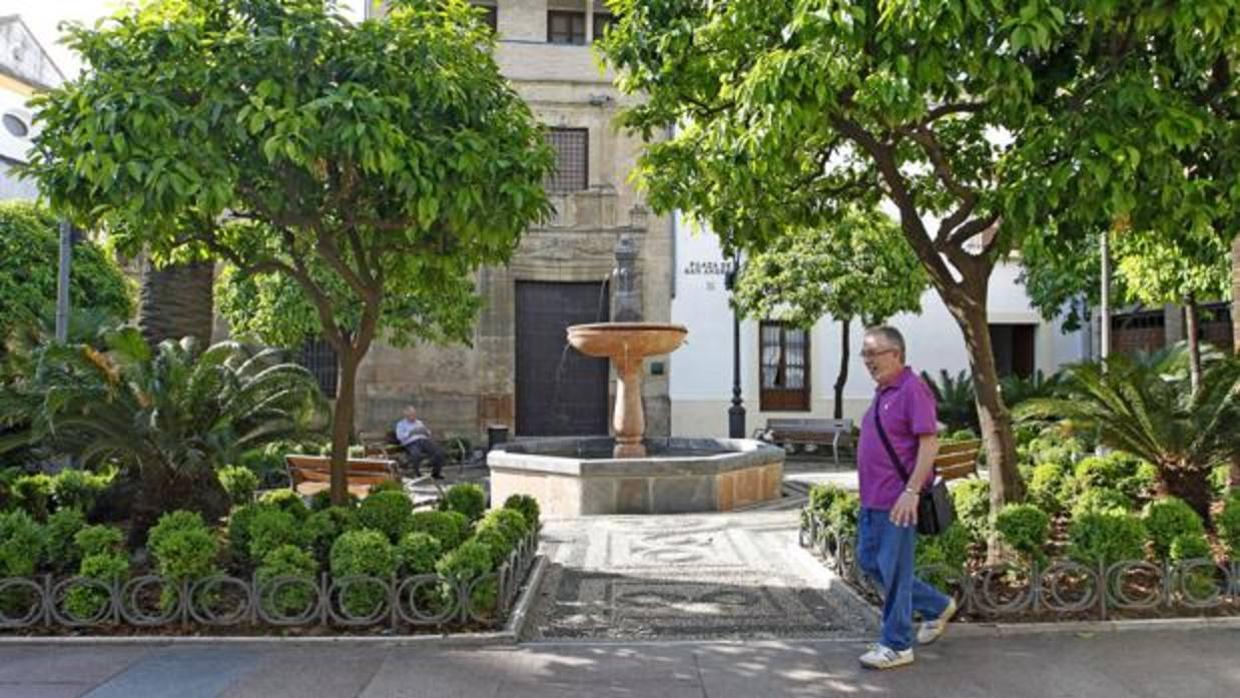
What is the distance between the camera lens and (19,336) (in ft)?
25.4

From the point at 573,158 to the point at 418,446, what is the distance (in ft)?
26.8

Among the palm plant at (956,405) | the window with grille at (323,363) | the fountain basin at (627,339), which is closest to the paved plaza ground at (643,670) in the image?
the fountain basin at (627,339)

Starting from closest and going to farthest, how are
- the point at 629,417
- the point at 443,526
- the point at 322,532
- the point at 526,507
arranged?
the point at 322,532
the point at 443,526
the point at 526,507
the point at 629,417

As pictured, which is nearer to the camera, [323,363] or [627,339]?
[627,339]

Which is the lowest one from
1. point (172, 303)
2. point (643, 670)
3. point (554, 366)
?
point (643, 670)

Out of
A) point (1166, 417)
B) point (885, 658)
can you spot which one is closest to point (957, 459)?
point (1166, 417)

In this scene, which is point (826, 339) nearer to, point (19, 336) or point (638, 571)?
point (638, 571)

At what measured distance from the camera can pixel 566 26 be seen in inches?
823

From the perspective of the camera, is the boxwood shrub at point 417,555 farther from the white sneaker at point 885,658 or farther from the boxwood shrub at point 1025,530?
the boxwood shrub at point 1025,530

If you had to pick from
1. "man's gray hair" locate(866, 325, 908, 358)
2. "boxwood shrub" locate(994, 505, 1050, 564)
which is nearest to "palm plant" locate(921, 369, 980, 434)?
"boxwood shrub" locate(994, 505, 1050, 564)

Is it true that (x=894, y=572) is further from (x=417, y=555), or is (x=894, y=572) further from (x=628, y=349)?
(x=628, y=349)

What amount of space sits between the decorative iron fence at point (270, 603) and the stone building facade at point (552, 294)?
14180 millimetres

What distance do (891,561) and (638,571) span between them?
8.92ft

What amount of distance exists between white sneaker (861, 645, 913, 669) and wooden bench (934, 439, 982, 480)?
5201 mm
